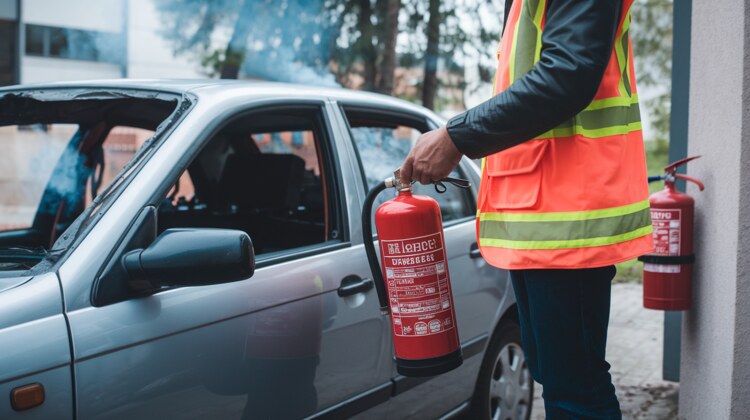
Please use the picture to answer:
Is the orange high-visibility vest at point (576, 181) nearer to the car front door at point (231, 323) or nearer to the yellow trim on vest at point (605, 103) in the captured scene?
the yellow trim on vest at point (605, 103)

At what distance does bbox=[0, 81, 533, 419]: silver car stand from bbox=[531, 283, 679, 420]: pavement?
995mm

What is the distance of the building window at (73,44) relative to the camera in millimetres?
11773

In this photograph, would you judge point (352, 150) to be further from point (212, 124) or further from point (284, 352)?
point (284, 352)

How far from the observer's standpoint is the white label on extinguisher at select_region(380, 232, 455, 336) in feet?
6.51

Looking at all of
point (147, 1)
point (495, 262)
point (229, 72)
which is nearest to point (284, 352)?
point (495, 262)

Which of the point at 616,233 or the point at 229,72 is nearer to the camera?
the point at 616,233

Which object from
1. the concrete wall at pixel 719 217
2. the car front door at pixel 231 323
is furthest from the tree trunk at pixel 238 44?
the concrete wall at pixel 719 217

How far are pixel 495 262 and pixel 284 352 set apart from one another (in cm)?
73

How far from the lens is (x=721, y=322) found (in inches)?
119

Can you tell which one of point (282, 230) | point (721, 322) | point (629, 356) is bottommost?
point (629, 356)

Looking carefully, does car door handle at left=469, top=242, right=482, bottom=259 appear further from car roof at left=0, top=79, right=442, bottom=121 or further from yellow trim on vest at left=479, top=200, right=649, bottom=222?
yellow trim on vest at left=479, top=200, right=649, bottom=222

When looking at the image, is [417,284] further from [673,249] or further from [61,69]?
[61,69]

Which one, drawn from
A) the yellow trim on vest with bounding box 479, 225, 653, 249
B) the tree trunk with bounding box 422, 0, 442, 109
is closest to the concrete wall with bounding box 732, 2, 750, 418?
the yellow trim on vest with bounding box 479, 225, 653, 249

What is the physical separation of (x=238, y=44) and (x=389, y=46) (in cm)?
213
